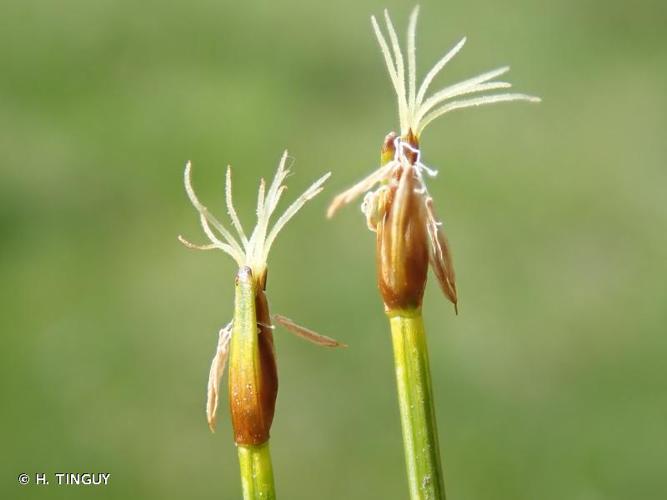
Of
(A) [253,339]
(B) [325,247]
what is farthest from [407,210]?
(B) [325,247]

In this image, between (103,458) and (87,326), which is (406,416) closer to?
(103,458)

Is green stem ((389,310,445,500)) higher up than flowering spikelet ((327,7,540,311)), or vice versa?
flowering spikelet ((327,7,540,311))

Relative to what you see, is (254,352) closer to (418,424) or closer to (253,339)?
(253,339)

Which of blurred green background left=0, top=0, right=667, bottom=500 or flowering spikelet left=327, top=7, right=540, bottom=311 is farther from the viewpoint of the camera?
blurred green background left=0, top=0, right=667, bottom=500

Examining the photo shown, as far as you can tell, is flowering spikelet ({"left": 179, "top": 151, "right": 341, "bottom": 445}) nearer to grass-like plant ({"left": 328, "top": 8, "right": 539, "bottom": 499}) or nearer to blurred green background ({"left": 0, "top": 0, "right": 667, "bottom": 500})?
grass-like plant ({"left": 328, "top": 8, "right": 539, "bottom": 499})

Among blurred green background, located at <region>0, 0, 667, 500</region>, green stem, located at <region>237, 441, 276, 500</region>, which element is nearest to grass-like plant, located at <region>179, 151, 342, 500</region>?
green stem, located at <region>237, 441, 276, 500</region>

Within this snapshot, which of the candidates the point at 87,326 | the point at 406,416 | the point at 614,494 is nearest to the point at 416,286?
the point at 406,416

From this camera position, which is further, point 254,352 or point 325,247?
point 325,247

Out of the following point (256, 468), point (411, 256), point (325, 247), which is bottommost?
point (256, 468)
